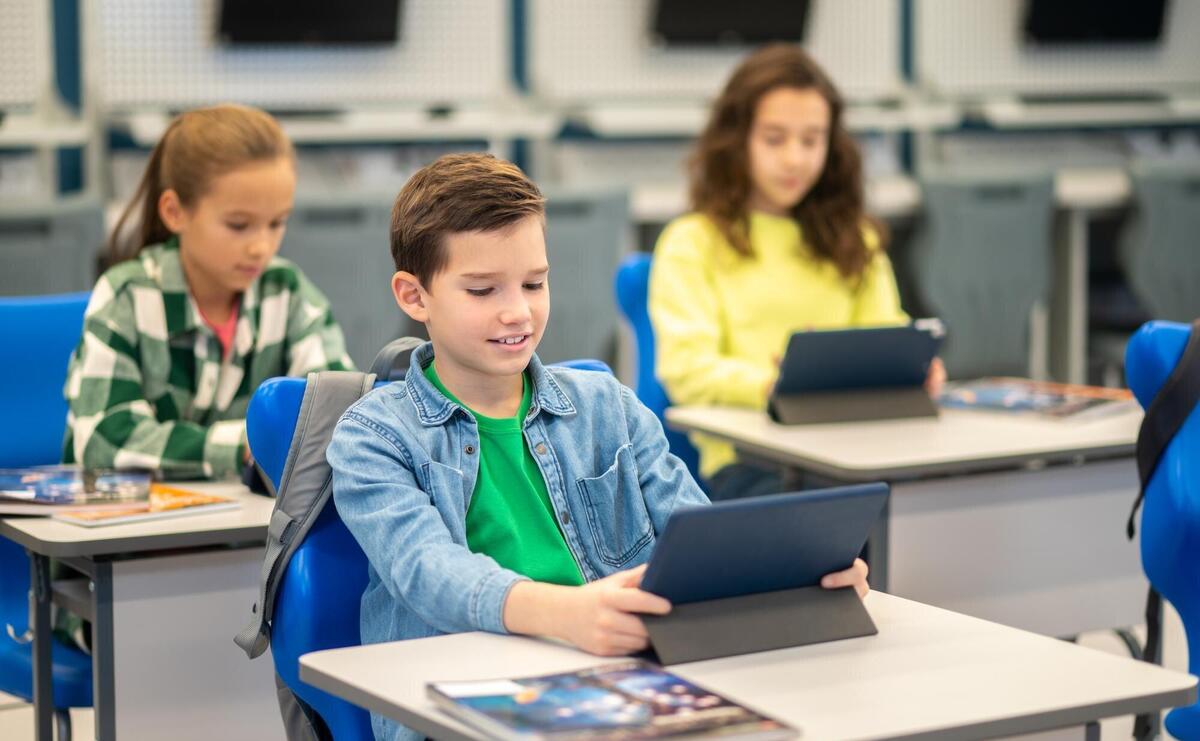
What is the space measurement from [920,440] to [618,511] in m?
1.06

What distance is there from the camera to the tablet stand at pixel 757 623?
4.55ft

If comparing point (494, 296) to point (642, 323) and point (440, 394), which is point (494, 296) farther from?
point (642, 323)

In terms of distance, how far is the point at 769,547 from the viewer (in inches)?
54.9

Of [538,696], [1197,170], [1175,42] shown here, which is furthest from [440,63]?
[538,696]

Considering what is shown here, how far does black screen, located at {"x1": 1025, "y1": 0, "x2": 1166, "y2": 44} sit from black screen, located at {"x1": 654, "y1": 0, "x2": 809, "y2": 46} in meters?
1.07

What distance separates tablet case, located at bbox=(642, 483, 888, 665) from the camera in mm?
1338

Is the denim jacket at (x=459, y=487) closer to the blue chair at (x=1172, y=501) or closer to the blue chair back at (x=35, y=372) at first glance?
the blue chair at (x=1172, y=501)

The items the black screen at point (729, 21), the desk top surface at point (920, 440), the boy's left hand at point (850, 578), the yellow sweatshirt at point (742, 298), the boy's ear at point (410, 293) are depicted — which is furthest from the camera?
the black screen at point (729, 21)

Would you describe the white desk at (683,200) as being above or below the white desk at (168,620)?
above

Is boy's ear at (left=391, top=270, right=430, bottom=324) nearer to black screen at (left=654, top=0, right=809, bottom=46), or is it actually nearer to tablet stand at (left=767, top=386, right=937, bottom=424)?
tablet stand at (left=767, top=386, right=937, bottom=424)

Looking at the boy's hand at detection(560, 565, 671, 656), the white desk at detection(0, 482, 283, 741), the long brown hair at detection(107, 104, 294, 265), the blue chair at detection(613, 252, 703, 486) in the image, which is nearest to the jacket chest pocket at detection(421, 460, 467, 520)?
the boy's hand at detection(560, 565, 671, 656)

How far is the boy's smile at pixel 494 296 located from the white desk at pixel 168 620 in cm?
56

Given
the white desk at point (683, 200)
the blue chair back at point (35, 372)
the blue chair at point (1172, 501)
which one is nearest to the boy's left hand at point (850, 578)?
the blue chair at point (1172, 501)

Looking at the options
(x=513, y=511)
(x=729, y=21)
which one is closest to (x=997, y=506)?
(x=513, y=511)
